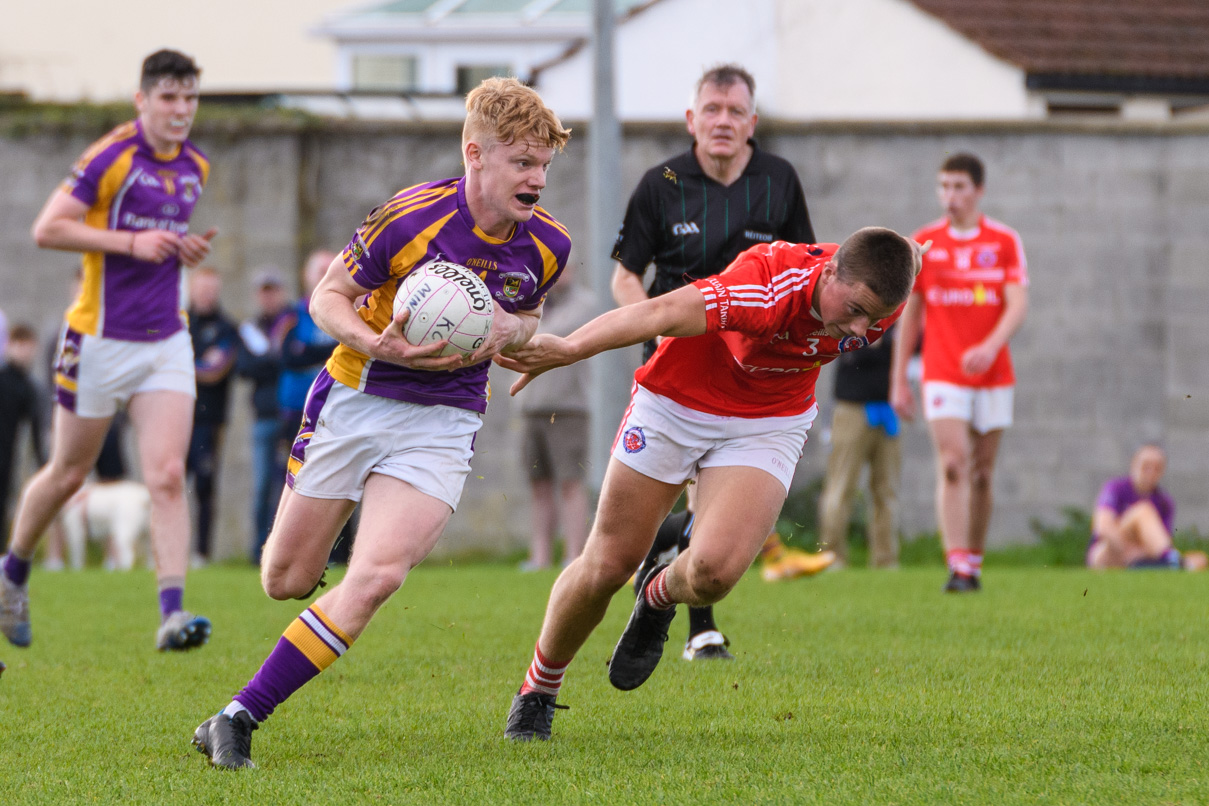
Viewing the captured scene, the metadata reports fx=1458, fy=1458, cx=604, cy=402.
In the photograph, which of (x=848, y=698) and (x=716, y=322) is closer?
(x=716, y=322)

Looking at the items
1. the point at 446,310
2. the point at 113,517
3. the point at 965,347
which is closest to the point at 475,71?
the point at 113,517

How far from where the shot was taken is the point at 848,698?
5.60 m

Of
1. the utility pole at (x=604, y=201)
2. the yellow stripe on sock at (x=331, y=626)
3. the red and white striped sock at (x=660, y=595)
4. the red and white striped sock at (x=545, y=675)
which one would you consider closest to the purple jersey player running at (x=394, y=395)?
the yellow stripe on sock at (x=331, y=626)

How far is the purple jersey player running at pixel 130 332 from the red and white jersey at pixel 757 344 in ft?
9.66

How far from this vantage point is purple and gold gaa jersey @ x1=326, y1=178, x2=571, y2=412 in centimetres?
480

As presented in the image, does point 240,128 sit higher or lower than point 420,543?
higher

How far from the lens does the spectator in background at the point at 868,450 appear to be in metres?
12.6

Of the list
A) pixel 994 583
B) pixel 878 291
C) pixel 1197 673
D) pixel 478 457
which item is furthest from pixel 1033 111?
pixel 878 291

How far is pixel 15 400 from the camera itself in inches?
544

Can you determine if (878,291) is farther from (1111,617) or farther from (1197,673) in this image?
(1111,617)

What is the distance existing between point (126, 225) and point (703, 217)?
2900 mm

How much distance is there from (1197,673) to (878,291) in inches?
101

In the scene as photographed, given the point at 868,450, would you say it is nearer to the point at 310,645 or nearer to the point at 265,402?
the point at 265,402

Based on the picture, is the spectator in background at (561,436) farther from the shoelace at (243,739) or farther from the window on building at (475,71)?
the window on building at (475,71)
